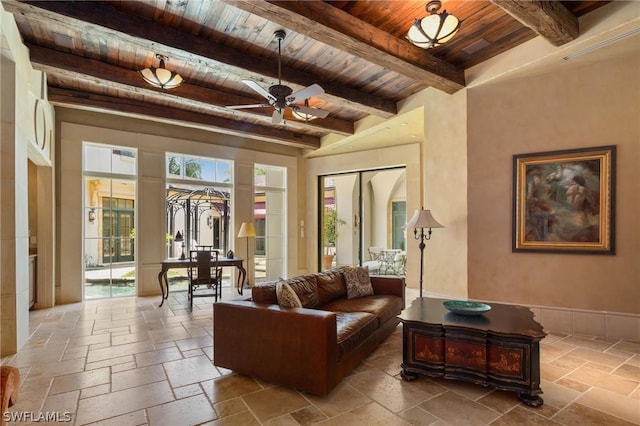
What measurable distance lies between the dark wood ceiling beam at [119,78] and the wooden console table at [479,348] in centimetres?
429

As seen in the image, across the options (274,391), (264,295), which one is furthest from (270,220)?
(274,391)

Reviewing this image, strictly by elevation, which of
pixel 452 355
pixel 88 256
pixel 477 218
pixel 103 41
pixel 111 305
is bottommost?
pixel 111 305

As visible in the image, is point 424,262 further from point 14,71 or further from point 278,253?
point 14,71

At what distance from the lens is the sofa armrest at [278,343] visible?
262cm

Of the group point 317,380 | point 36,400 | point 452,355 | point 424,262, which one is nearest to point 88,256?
point 36,400

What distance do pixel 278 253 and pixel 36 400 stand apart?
19.7 ft

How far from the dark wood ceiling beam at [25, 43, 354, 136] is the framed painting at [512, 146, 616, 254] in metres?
3.79

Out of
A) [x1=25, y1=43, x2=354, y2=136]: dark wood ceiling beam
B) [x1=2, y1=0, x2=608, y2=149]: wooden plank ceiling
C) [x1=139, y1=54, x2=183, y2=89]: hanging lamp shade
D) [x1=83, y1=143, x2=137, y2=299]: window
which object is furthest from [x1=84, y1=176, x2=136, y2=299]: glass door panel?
[x1=139, y1=54, x2=183, y2=89]: hanging lamp shade

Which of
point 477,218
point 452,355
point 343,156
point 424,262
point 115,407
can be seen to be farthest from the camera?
point 343,156

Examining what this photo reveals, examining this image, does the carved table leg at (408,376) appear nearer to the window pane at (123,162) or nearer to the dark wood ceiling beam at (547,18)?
the dark wood ceiling beam at (547,18)

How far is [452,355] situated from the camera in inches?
111

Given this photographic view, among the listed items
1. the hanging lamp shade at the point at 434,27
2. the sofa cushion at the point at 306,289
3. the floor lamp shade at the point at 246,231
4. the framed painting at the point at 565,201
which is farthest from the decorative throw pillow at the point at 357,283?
the floor lamp shade at the point at 246,231

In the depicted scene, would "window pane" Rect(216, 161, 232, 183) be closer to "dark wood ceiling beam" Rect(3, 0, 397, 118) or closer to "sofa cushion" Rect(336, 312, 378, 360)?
"dark wood ceiling beam" Rect(3, 0, 397, 118)

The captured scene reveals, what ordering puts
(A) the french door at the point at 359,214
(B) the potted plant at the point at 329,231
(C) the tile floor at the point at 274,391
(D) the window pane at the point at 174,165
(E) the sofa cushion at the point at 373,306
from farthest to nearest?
(B) the potted plant at the point at 329,231
(A) the french door at the point at 359,214
(D) the window pane at the point at 174,165
(E) the sofa cushion at the point at 373,306
(C) the tile floor at the point at 274,391
